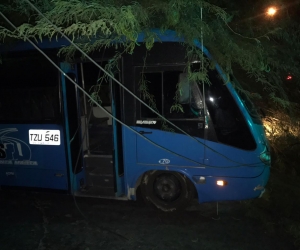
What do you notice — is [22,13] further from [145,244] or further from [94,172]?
[145,244]

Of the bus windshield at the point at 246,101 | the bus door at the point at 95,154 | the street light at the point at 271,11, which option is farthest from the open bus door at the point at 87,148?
the street light at the point at 271,11

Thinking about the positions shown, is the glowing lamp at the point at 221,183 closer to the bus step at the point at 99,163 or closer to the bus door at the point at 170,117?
the bus door at the point at 170,117

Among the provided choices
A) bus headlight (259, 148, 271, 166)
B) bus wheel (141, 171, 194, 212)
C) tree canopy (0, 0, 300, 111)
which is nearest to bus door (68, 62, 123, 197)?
bus wheel (141, 171, 194, 212)


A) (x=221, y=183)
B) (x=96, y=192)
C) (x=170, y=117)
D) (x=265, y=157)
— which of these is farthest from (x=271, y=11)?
(x=96, y=192)

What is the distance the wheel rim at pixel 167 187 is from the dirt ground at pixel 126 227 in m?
0.30

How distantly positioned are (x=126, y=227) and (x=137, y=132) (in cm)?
157

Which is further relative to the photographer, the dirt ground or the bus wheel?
the bus wheel

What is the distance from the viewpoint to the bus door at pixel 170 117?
4656mm

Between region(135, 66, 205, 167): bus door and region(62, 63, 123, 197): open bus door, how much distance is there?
0.54 meters

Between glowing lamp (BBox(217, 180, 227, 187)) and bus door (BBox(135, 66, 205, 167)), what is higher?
bus door (BBox(135, 66, 205, 167))

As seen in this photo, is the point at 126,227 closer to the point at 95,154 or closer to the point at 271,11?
the point at 95,154

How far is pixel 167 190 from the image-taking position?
17.3 ft

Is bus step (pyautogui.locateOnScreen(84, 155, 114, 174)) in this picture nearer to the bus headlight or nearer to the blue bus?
the blue bus

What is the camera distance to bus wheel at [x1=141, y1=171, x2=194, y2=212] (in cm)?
515
